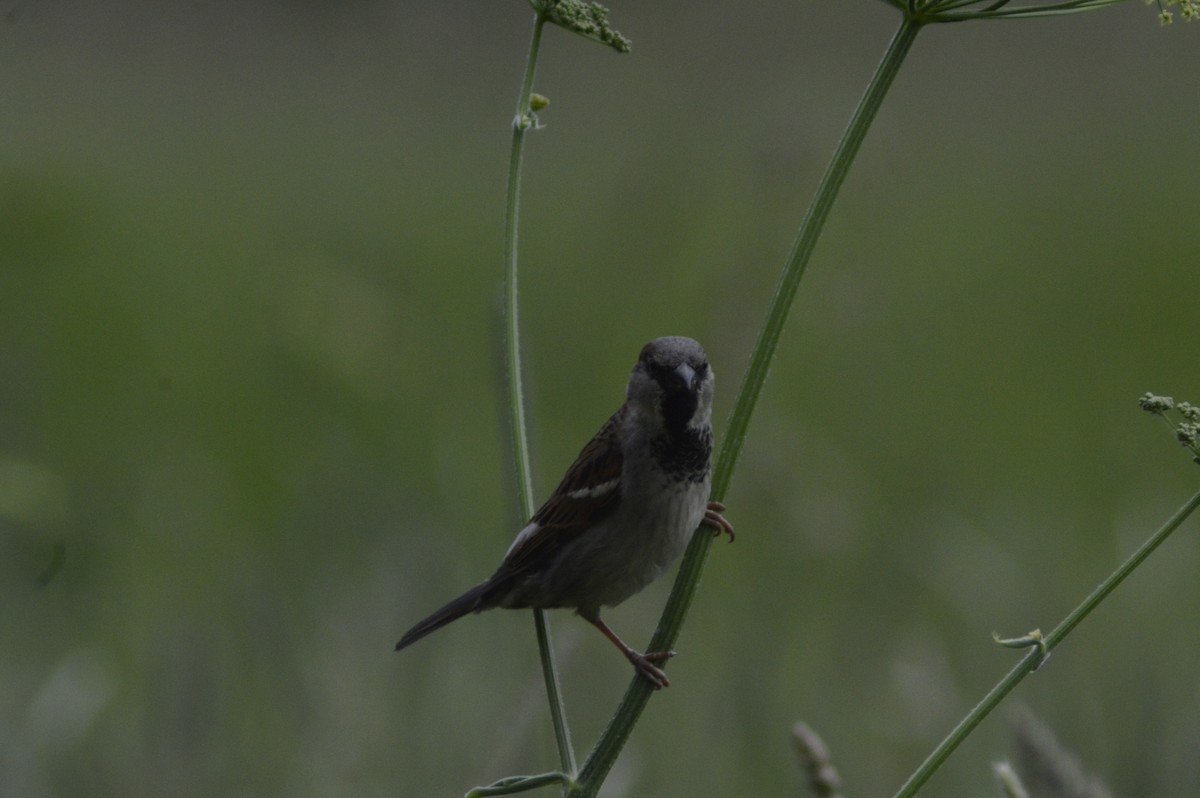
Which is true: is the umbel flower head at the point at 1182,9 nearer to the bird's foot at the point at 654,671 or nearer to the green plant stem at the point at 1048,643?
the green plant stem at the point at 1048,643

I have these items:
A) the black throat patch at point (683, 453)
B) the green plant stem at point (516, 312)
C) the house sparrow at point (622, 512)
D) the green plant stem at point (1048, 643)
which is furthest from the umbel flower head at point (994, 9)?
the black throat patch at point (683, 453)

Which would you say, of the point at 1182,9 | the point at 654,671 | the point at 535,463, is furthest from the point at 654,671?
the point at 1182,9

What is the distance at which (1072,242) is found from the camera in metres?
11.6

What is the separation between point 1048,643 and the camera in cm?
212

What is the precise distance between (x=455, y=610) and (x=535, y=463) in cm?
49

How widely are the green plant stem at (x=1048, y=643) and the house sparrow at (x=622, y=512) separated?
1.15 m

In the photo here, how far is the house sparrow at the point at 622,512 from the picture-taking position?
329 centimetres

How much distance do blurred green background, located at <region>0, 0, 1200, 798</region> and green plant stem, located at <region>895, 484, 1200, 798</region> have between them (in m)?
1.01

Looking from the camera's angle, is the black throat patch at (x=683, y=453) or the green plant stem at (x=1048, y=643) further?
the black throat patch at (x=683, y=453)

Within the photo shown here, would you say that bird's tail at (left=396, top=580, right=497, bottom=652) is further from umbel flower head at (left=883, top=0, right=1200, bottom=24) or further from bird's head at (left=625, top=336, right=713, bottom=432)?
umbel flower head at (left=883, top=0, right=1200, bottom=24)

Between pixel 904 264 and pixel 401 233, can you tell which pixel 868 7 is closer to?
pixel 904 264

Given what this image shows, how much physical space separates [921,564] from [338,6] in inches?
111

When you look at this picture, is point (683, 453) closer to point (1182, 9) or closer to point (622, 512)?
point (622, 512)

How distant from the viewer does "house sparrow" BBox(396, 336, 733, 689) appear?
129 inches
